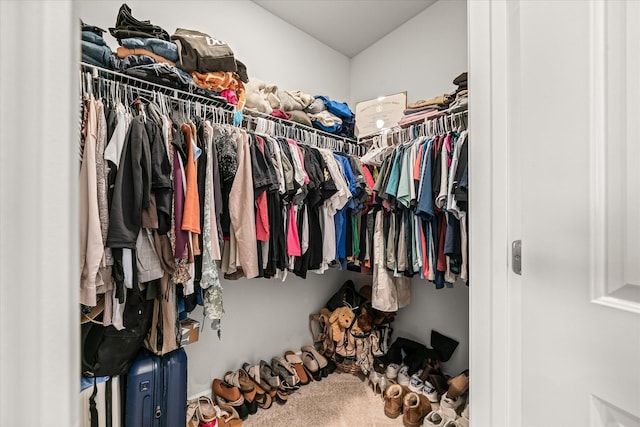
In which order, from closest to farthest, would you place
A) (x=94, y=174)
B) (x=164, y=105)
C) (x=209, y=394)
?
(x=94, y=174) < (x=164, y=105) < (x=209, y=394)

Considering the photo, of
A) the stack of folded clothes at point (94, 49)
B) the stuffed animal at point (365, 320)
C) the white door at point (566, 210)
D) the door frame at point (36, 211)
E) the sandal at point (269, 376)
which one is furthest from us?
the stuffed animal at point (365, 320)

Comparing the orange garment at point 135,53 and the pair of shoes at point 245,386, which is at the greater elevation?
the orange garment at point 135,53

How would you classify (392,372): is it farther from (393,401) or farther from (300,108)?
(300,108)

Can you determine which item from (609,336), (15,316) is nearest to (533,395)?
(609,336)

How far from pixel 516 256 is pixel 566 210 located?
0.15 metres

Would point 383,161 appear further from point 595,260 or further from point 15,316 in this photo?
point 15,316

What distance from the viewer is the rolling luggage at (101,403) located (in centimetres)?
116

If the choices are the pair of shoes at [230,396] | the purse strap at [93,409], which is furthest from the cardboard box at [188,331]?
the pair of shoes at [230,396]

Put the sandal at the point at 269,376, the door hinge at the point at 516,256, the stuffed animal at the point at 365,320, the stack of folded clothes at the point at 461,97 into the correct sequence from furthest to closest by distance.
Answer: the stuffed animal at the point at 365,320 → the sandal at the point at 269,376 → the stack of folded clothes at the point at 461,97 → the door hinge at the point at 516,256

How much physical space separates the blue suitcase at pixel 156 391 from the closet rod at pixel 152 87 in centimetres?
124

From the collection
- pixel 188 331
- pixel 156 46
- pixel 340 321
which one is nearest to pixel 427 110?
pixel 156 46

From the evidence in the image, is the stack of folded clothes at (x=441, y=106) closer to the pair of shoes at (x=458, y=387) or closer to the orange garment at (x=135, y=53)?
the orange garment at (x=135, y=53)

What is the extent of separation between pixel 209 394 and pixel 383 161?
1840 millimetres

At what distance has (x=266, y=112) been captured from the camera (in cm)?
176
